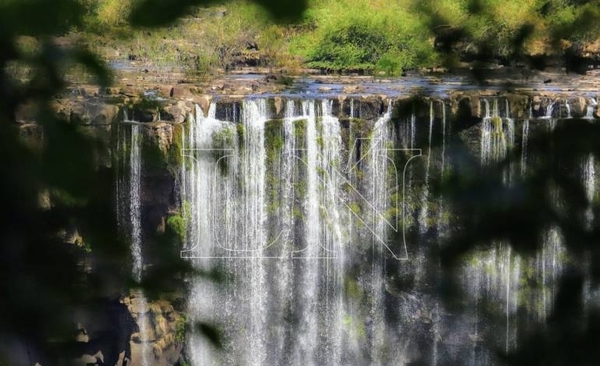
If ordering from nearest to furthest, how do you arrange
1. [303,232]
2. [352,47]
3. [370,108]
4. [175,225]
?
[352,47]
[175,225]
[370,108]
[303,232]

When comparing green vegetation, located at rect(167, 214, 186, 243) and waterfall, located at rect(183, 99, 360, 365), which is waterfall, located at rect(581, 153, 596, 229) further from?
waterfall, located at rect(183, 99, 360, 365)

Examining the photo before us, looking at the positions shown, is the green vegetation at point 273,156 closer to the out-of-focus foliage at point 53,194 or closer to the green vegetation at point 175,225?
the green vegetation at point 175,225

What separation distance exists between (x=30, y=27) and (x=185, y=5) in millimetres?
139

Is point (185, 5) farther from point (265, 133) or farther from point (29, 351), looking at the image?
point (265, 133)

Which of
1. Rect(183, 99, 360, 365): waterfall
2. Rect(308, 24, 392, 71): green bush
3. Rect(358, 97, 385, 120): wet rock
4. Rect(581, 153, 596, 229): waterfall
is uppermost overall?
Rect(308, 24, 392, 71): green bush

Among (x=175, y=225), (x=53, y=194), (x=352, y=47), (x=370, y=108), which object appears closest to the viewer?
(x=53, y=194)

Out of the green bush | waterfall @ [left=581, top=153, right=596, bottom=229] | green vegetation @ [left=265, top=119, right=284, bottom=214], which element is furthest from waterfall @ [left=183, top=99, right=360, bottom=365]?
waterfall @ [left=581, top=153, right=596, bottom=229]

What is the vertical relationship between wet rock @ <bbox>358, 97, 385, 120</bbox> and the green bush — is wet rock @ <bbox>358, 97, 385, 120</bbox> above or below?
below

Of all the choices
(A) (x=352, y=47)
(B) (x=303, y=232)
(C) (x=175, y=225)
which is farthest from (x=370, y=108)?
(A) (x=352, y=47)

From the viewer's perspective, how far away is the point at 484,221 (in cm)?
84

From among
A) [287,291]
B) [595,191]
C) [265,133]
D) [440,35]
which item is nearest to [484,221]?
[440,35]

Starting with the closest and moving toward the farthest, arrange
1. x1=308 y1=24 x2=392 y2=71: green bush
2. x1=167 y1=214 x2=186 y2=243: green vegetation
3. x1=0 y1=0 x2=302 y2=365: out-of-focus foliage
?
x1=0 y1=0 x2=302 y2=365: out-of-focus foliage → x1=167 y1=214 x2=186 y2=243: green vegetation → x1=308 y1=24 x2=392 y2=71: green bush

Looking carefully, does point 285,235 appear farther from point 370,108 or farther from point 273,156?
point 370,108

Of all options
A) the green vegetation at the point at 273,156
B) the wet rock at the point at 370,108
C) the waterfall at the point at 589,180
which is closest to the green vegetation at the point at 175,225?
the waterfall at the point at 589,180
